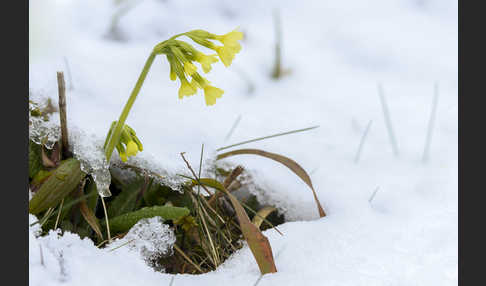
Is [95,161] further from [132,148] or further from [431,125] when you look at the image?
[431,125]

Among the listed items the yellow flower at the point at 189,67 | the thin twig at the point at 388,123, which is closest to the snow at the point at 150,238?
the yellow flower at the point at 189,67

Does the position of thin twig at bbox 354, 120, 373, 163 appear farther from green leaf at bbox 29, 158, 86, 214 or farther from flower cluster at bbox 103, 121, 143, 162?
green leaf at bbox 29, 158, 86, 214

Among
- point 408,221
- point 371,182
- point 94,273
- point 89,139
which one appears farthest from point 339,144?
point 94,273

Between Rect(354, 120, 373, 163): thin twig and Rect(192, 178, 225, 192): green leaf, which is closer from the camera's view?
Rect(192, 178, 225, 192): green leaf

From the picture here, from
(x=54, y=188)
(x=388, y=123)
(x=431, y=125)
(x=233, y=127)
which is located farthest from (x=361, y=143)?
(x=54, y=188)

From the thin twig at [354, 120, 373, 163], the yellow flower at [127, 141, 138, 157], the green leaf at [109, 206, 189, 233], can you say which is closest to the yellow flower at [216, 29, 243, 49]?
the yellow flower at [127, 141, 138, 157]

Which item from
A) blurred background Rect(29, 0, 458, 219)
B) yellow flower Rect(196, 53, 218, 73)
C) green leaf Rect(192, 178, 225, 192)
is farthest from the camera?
blurred background Rect(29, 0, 458, 219)

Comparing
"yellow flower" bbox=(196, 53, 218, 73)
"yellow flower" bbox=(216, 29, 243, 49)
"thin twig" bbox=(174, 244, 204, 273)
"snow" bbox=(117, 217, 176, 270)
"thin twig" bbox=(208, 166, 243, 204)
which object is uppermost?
"yellow flower" bbox=(216, 29, 243, 49)
